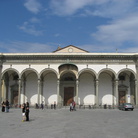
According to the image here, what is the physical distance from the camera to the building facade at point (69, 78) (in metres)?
25.8

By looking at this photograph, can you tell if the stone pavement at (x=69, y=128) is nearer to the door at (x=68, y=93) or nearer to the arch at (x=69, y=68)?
the arch at (x=69, y=68)

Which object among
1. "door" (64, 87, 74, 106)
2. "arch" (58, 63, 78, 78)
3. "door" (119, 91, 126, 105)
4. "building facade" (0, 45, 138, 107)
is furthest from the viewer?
"door" (64, 87, 74, 106)

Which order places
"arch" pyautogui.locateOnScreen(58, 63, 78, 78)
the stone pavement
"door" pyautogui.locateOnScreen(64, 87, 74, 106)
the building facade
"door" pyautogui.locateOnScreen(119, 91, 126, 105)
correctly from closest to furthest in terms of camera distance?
the stone pavement, "arch" pyautogui.locateOnScreen(58, 63, 78, 78), the building facade, "door" pyautogui.locateOnScreen(119, 91, 126, 105), "door" pyautogui.locateOnScreen(64, 87, 74, 106)

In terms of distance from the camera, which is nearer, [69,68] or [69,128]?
[69,128]

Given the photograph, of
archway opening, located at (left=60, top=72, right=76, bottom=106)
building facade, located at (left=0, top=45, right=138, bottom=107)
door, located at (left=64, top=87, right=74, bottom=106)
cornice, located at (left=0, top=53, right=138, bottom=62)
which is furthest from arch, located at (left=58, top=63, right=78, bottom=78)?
door, located at (left=64, top=87, right=74, bottom=106)

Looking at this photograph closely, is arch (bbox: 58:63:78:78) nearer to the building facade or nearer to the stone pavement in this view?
the building facade

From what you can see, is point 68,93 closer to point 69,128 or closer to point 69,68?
point 69,68

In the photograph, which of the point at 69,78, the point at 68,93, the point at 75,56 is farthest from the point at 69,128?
the point at 69,78

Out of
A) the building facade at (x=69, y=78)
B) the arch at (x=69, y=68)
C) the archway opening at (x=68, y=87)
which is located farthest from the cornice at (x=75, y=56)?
the archway opening at (x=68, y=87)

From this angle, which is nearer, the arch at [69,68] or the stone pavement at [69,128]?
the stone pavement at [69,128]

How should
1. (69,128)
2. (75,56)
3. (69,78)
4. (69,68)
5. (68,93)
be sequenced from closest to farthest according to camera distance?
(69,128), (69,68), (75,56), (68,93), (69,78)

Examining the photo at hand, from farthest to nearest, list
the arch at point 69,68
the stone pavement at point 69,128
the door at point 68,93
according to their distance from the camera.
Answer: the door at point 68,93 → the arch at point 69,68 → the stone pavement at point 69,128

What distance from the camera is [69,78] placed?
92.3ft

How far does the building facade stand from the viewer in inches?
1017
